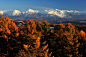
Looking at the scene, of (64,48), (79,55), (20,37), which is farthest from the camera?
(20,37)

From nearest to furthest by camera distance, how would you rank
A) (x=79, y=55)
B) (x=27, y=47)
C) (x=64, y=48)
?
(x=27, y=47), (x=79, y=55), (x=64, y=48)

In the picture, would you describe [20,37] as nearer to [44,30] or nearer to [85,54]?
[44,30]

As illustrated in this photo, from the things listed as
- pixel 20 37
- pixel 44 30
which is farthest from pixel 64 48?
pixel 20 37

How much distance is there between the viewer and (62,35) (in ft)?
104

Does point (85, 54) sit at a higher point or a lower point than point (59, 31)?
lower

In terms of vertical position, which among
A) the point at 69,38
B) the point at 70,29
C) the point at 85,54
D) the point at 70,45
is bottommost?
the point at 85,54

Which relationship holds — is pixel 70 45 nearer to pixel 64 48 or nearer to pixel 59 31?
pixel 64 48

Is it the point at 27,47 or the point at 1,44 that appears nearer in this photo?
the point at 27,47

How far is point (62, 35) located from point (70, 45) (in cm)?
403

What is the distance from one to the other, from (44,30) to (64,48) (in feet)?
30.1

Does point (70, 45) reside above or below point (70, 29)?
below

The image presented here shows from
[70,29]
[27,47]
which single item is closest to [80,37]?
[70,29]

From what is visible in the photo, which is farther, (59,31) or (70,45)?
(59,31)

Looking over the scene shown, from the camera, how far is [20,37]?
32406 mm
